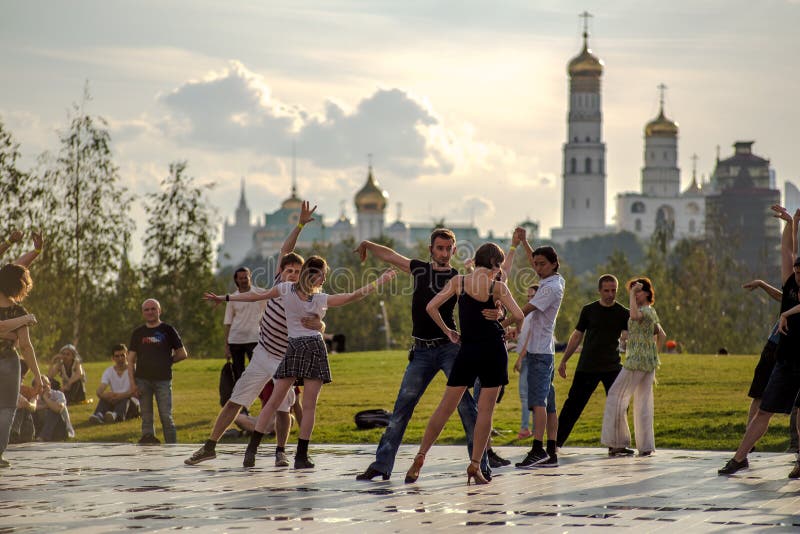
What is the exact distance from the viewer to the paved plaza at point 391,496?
9.55m

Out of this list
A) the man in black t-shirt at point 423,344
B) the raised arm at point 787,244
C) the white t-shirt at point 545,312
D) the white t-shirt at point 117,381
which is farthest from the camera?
the white t-shirt at point 117,381

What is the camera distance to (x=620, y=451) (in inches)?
577

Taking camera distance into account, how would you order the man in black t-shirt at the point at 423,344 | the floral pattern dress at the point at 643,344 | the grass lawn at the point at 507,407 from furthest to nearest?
the grass lawn at the point at 507,407, the floral pattern dress at the point at 643,344, the man in black t-shirt at the point at 423,344

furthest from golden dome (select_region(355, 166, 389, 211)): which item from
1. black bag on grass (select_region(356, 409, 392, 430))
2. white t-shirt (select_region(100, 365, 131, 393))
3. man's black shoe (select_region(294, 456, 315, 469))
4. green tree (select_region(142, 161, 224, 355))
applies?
man's black shoe (select_region(294, 456, 315, 469))

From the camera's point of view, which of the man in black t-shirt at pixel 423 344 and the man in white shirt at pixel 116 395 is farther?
the man in white shirt at pixel 116 395

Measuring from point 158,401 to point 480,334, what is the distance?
621 centimetres

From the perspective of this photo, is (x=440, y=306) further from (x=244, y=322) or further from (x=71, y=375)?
(x=71, y=375)

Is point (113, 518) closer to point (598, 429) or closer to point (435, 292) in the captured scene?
point (435, 292)

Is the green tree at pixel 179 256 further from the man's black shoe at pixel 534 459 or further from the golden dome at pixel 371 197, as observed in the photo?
the golden dome at pixel 371 197

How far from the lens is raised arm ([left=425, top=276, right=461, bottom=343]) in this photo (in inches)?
443

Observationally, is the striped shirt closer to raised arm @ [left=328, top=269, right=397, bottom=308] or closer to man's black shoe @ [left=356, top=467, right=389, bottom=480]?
raised arm @ [left=328, top=269, right=397, bottom=308]

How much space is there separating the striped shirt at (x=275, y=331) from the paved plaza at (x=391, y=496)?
104 centimetres

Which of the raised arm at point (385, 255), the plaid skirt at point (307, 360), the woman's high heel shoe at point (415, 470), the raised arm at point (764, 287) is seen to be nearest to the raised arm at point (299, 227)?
the plaid skirt at point (307, 360)

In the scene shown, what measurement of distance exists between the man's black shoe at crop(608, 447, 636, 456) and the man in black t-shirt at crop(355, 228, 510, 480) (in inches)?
112
